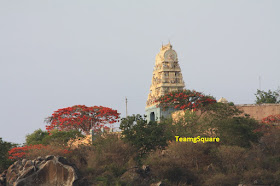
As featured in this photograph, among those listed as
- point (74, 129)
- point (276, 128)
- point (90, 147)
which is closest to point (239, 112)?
point (276, 128)

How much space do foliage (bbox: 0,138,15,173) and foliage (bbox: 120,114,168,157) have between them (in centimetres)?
947

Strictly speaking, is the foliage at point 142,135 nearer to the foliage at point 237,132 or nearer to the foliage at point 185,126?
the foliage at point 185,126

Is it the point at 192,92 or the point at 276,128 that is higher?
the point at 192,92

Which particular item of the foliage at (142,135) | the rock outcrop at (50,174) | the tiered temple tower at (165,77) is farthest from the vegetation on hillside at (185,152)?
the tiered temple tower at (165,77)

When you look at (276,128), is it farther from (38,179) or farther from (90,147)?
(38,179)

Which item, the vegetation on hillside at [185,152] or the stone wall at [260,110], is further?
the stone wall at [260,110]

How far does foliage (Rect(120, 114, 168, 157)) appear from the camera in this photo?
42.1 meters

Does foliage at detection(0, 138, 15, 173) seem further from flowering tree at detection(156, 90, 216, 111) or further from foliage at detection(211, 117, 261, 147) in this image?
foliage at detection(211, 117, 261, 147)

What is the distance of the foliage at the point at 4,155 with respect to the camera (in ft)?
133

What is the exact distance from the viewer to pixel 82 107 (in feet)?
180

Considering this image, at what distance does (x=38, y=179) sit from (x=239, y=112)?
20.4 m

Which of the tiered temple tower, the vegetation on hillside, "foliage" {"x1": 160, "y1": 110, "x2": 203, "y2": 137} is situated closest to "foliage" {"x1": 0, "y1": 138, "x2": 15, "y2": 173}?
the vegetation on hillside

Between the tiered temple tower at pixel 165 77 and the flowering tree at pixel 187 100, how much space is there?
51.3 ft

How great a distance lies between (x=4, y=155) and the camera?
41.9 meters
